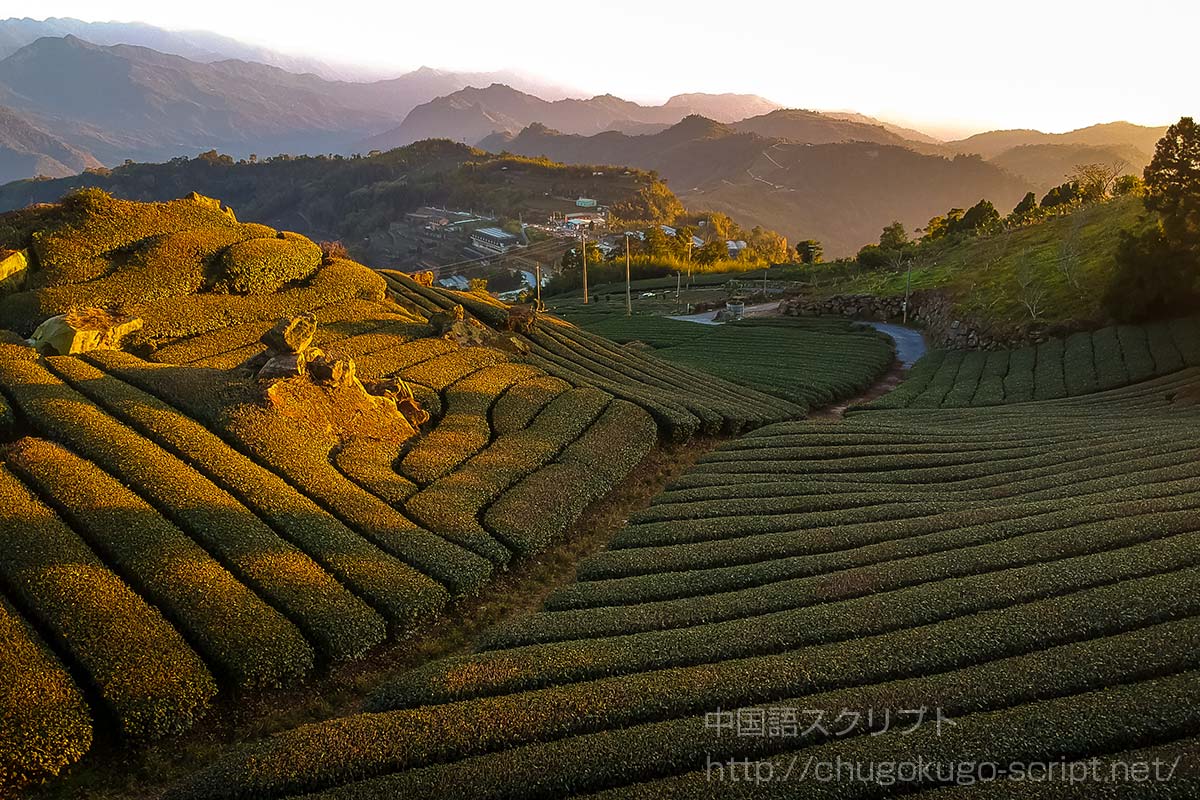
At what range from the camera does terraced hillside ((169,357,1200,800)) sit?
8062mm

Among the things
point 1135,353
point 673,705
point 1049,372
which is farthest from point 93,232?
point 1135,353

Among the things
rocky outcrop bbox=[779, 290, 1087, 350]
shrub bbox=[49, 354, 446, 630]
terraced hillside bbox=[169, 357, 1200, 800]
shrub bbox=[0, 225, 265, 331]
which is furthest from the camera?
rocky outcrop bbox=[779, 290, 1087, 350]

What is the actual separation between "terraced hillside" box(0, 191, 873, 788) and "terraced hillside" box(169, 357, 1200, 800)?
190 centimetres

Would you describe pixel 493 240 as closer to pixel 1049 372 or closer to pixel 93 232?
pixel 93 232

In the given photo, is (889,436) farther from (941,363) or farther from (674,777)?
(941,363)

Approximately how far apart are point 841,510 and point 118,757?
50.8 ft

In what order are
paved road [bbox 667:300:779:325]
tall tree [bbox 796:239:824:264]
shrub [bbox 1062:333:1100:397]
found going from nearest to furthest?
shrub [bbox 1062:333:1100:397] → paved road [bbox 667:300:779:325] → tall tree [bbox 796:239:824:264]

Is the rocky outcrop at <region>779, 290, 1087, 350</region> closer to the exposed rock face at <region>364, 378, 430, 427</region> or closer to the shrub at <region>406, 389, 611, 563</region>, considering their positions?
the shrub at <region>406, 389, 611, 563</region>

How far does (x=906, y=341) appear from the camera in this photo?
163 feet

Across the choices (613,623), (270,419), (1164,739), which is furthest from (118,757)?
(1164,739)

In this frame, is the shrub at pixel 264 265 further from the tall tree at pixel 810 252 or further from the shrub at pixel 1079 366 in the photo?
the tall tree at pixel 810 252

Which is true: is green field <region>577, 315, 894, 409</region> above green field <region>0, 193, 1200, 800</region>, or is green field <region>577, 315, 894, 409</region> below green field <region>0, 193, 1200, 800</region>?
above

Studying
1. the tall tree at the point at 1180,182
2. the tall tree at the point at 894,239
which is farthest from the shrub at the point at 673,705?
the tall tree at the point at 894,239

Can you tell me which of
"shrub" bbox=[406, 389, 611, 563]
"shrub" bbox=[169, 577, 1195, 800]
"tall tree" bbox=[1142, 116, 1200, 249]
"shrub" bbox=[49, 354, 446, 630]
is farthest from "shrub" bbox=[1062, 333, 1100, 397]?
"shrub" bbox=[49, 354, 446, 630]
